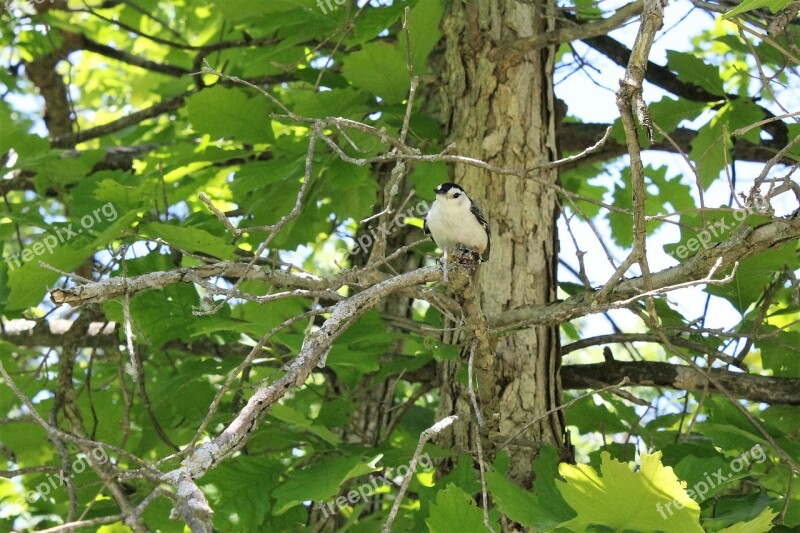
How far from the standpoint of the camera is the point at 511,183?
429 centimetres

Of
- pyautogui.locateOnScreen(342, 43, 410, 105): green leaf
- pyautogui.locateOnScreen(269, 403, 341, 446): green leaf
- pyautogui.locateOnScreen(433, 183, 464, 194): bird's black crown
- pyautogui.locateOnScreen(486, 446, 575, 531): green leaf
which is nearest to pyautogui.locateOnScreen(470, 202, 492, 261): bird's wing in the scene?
pyautogui.locateOnScreen(433, 183, 464, 194): bird's black crown

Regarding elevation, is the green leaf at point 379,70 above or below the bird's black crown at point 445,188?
above

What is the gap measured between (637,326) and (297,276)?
259 inches

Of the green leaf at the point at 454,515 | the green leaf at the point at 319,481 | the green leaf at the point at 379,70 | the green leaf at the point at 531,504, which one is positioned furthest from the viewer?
the green leaf at the point at 379,70

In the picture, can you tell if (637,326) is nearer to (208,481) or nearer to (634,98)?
(208,481)

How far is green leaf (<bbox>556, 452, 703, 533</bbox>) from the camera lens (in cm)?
247

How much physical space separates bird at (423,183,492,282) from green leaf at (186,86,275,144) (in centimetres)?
90

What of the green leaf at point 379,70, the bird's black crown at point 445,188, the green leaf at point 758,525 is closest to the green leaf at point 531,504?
the green leaf at point 758,525

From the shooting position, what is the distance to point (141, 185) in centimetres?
430

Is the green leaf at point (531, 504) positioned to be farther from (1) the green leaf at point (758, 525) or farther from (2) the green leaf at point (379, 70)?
(2) the green leaf at point (379, 70)

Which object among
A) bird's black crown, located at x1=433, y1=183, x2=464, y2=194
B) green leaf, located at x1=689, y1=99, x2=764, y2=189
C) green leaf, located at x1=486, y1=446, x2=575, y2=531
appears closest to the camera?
green leaf, located at x1=486, y1=446, x2=575, y2=531

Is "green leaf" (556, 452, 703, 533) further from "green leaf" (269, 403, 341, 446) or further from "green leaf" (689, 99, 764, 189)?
"green leaf" (689, 99, 764, 189)

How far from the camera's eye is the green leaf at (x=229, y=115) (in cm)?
418

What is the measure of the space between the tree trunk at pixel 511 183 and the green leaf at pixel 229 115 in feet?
3.14
